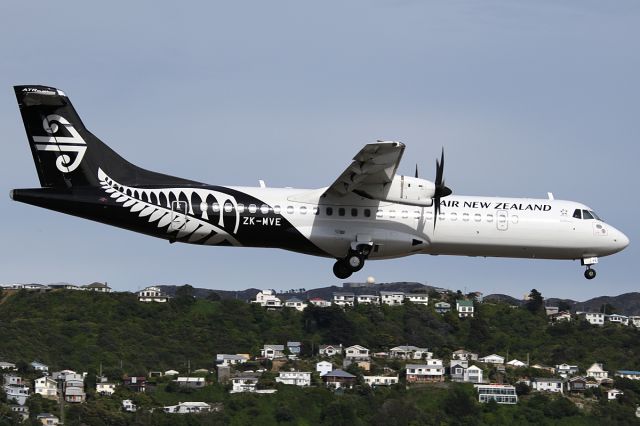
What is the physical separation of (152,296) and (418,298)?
95.4 feet

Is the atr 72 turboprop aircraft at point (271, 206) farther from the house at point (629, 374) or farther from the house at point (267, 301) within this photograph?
the house at point (267, 301)

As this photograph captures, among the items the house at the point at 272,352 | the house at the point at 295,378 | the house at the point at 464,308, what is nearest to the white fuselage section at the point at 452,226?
the house at the point at 295,378

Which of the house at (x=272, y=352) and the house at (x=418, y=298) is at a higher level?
the house at (x=418, y=298)

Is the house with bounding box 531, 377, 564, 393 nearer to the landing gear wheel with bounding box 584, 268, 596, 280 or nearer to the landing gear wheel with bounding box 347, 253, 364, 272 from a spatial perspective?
the landing gear wheel with bounding box 584, 268, 596, 280

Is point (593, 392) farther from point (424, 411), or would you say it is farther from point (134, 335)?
point (134, 335)

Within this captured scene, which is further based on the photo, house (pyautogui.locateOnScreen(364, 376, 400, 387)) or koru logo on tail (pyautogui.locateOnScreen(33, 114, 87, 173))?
house (pyautogui.locateOnScreen(364, 376, 400, 387))

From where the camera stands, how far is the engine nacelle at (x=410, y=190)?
40750mm

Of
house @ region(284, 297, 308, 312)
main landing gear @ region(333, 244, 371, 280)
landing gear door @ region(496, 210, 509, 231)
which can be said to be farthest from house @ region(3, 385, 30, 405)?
landing gear door @ region(496, 210, 509, 231)

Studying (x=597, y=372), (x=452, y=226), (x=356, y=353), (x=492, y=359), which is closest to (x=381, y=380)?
(x=356, y=353)

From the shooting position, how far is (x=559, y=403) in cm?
9719

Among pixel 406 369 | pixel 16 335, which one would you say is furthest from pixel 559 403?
pixel 16 335

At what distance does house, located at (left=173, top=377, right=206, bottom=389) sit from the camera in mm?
100938

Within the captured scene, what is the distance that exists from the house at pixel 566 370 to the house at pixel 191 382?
30493mm

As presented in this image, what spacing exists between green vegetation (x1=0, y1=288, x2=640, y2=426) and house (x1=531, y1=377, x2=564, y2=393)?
2.07 meters
